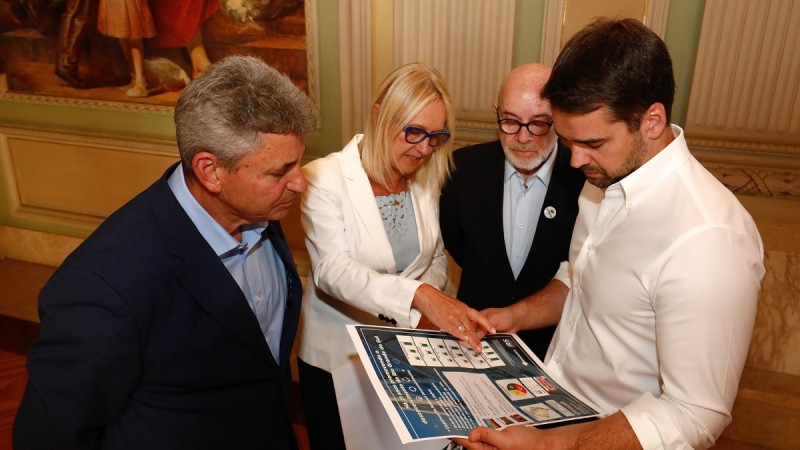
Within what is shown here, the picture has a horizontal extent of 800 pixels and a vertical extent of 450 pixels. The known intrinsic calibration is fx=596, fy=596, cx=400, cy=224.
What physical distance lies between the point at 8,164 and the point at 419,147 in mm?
5259

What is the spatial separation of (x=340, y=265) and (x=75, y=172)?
14.8 ft

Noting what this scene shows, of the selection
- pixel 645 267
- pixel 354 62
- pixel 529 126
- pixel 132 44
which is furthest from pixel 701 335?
pixel 132 44

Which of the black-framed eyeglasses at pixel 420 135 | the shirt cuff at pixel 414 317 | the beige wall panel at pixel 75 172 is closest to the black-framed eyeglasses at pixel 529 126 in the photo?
the black-framed eyeglasses at pixel 420 135

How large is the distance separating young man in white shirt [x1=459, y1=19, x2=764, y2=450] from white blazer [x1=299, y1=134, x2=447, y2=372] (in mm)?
659

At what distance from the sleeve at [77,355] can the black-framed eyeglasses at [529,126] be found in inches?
56.9

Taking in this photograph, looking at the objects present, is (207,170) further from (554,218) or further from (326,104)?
(326,104)

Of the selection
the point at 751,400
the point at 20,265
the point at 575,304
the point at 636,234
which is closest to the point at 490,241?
the point at 575,304

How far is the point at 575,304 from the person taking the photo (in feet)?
5.51

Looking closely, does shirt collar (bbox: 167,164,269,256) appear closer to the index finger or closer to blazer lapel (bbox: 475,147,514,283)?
the index finger

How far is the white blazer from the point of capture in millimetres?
2000

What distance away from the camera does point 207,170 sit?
1.49 meters

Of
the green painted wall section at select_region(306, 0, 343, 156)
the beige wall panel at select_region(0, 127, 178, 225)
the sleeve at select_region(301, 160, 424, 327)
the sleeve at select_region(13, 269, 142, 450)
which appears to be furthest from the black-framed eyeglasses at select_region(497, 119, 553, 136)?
the beige wall panel at select_region(0, 127, 178, 225)

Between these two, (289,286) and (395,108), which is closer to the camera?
(289,286)

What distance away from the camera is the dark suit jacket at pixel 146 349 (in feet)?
4.14
